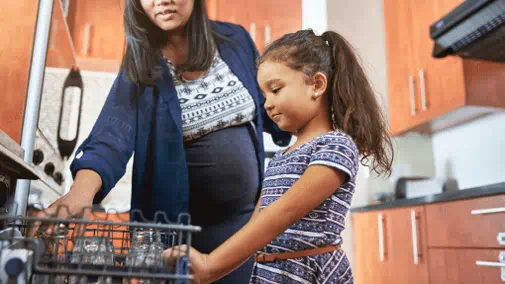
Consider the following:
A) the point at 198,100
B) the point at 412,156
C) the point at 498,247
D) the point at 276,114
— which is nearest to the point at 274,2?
the point at 198,100

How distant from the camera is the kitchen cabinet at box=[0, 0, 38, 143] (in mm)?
848

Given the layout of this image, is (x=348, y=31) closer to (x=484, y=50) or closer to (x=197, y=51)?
(x=484, y=50)

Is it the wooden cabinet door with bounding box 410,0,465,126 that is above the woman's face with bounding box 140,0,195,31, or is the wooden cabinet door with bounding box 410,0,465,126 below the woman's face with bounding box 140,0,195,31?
above

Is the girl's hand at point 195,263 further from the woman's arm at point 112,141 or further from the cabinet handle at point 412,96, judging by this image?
the cabinet handle at point 412,96

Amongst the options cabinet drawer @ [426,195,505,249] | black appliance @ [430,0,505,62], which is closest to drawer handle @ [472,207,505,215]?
cabinet drawer @ [426,195,505,249]

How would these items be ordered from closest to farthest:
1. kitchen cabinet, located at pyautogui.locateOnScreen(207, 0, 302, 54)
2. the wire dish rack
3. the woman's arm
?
the wire dish rack < the woman's arm < kitchen cabinet, located at pyautogui.locateOnScreen(207, 0, 302, 54)

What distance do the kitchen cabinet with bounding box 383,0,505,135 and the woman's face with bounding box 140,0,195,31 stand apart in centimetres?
127

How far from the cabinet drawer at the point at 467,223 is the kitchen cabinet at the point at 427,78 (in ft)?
1.72

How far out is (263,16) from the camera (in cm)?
154

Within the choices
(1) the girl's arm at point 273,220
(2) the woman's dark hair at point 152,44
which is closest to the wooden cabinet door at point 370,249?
(2) the woman's dark hair at point 152,44

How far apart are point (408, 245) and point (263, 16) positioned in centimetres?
106

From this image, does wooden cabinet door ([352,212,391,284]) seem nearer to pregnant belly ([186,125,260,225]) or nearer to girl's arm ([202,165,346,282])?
pregnant belly ([186,125,260,225])

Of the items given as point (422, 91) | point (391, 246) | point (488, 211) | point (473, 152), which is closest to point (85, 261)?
point (488, 211)

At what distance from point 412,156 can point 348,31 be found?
78 centimetres
